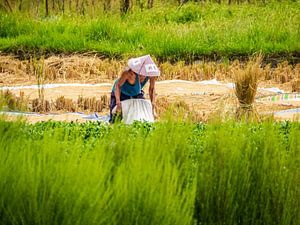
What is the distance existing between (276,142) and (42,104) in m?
4.68

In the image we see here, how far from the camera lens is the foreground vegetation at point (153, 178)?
319 centimetres

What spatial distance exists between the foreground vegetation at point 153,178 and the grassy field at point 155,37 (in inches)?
277

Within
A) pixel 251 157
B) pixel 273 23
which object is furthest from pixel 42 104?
pixel 273 23

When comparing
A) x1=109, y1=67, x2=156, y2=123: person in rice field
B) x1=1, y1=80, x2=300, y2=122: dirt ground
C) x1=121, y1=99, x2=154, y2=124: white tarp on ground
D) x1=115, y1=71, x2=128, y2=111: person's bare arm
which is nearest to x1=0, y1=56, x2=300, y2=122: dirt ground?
x1=1, y1=80, x2=300, y2=122: dirt ground

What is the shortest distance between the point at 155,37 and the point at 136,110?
516 centimetres

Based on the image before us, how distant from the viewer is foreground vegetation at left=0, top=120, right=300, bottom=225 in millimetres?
3191

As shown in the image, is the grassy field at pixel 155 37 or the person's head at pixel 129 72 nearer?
A: the person's head at pixel 129 72

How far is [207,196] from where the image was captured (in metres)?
3.67

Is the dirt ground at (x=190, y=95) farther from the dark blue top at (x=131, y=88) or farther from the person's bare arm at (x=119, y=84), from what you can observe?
the person's bare arm at (x=119, y=84)

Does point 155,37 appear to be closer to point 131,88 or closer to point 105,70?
point 105,70

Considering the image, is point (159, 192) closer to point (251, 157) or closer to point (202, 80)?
point (251, 157)

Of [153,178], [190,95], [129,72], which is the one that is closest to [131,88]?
[129,72]

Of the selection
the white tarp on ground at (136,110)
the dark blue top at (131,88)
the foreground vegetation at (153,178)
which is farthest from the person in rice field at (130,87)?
the foreground vegetation at (153,178)

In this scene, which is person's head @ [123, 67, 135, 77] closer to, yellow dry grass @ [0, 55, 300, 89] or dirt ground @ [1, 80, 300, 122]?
dirt ground @ [1, 80, 300, 122]
